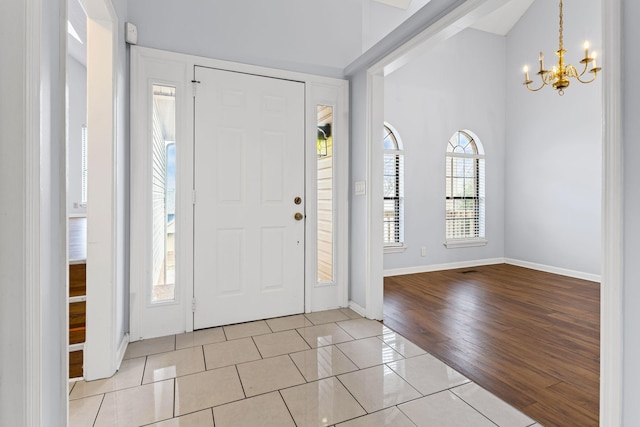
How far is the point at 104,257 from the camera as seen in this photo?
1.95 m

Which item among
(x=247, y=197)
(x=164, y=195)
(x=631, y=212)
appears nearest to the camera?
(x=631, y=212)

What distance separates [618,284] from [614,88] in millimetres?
728

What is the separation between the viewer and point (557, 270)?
4.66 metres

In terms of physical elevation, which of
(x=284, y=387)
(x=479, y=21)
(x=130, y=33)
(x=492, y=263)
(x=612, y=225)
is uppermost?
(x=479, y=21)

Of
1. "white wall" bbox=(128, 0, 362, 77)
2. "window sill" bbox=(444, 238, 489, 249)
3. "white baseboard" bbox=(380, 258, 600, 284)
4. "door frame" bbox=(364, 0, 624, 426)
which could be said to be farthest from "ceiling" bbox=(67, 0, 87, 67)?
"window sill" bbox=(444, 238, 489, 249)

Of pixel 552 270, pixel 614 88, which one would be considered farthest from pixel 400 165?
pixel 614 88

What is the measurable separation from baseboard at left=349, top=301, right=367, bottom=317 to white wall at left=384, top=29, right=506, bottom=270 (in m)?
1.57

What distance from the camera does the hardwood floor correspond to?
1.78 meters

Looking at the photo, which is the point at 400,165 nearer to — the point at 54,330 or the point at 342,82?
the point at 342,82

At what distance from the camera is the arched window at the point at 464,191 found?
504 centimetres

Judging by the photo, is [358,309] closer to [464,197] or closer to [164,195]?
[164,195]

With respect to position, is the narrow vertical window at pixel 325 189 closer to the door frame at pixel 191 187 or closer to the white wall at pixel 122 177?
the door frame at pixel 191 187

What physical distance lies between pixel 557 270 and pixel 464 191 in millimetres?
1659

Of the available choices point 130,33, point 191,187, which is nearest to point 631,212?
point 191,187
